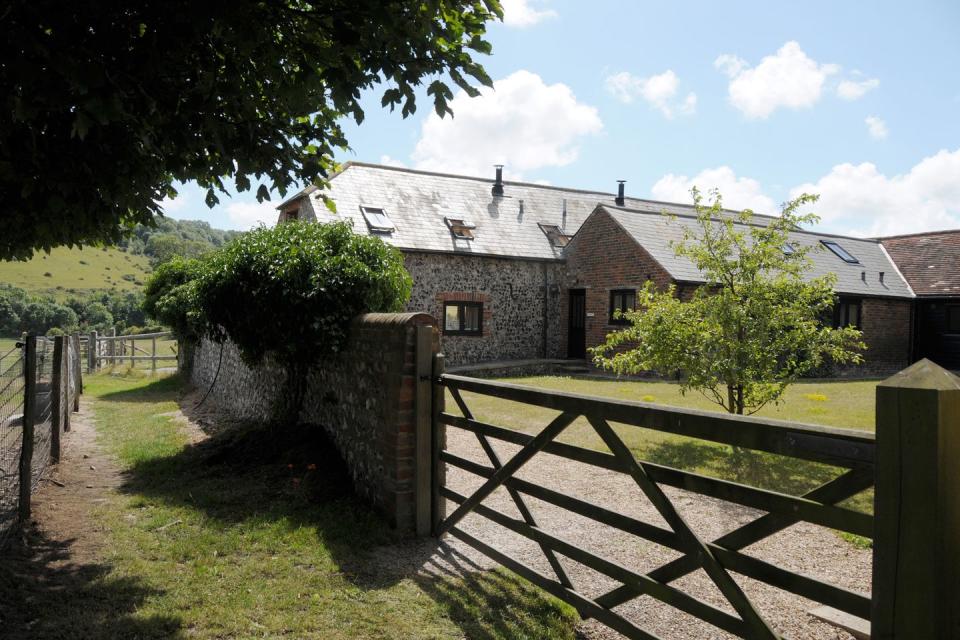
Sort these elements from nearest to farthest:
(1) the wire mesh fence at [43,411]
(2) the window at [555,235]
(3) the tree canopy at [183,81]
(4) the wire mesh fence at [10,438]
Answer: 1. (3) the tree canopy at [183,81]
2. (4) the wire mesh fence at [10,438]
3. (1) the wire mesh fence at [43,411]
4. (2) the window at [555,235]

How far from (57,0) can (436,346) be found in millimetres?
3321

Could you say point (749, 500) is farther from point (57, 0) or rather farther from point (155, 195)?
point (155, 195)

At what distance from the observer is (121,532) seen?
524 cm

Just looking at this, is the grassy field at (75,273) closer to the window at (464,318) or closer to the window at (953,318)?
the window at (464,318)

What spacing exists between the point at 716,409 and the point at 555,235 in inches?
473

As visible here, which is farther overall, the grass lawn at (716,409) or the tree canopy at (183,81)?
the grass lawn at (716,409)

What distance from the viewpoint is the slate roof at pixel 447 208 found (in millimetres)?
20016

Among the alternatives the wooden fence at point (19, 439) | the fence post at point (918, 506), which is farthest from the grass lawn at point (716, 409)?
the wooden fence at point (19, 439)

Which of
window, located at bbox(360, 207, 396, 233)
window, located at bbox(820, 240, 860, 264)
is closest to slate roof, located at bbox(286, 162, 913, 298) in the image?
window, located at bbox(360, 207, 396, 233)

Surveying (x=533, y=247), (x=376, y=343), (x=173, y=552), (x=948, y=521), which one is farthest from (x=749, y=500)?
(x=533, y=247)

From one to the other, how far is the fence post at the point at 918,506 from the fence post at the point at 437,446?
11.1 ft

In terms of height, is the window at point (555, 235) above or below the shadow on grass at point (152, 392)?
above

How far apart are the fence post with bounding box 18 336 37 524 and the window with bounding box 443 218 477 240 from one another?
1589 cm

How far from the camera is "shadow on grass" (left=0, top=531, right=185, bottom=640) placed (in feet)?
11.5
